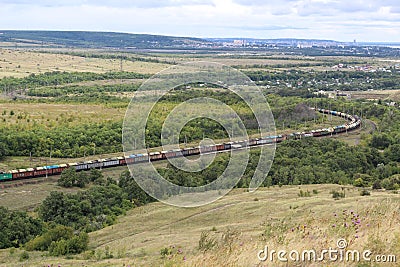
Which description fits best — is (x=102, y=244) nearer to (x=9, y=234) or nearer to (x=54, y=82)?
(x=9, y=234)

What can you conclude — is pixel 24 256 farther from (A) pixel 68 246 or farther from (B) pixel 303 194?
(B) pixel 303 194

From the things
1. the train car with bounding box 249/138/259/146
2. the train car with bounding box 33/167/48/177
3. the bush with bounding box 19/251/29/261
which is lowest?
the train car with bounding box 33/167/48/177

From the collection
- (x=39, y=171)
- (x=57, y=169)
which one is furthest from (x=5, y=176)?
(x=57, y=169)

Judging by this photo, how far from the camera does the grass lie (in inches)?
489

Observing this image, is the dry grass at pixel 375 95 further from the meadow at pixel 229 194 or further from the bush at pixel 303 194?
the bush at pixel 303 194

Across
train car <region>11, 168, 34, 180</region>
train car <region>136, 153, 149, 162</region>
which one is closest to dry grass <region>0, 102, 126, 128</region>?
train car <region>136, 153, 149, 162</region>

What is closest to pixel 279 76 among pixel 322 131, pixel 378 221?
pixel 322 131

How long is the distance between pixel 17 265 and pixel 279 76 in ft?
499

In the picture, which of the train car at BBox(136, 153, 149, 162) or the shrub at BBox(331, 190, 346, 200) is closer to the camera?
the shrub at BBox(331, 190, 346, 200)

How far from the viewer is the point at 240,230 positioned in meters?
21.0

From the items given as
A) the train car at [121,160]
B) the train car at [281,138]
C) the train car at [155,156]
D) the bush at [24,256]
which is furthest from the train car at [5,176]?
the train car at [281,138]

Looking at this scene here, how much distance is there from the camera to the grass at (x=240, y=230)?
12.4 meters

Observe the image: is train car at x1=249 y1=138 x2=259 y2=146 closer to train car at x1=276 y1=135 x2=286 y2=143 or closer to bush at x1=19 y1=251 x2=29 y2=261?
train car at x1=276 y1=135 x2=286 y2=143

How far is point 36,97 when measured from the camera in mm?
109688
